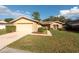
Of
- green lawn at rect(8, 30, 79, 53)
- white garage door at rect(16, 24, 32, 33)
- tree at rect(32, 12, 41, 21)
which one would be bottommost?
green lawn at rect(8, 30, 79, 53)

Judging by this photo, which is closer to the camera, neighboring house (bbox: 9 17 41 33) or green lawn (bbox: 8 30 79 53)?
green lawn (bbox: 8 30 79 53)

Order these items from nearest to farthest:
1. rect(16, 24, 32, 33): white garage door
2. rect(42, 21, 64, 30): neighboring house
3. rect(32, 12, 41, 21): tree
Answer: rect(32, 12, 41, 21): tree → rect(42, 21, 64, 30): neighboring house → rect(16, 24, 32, 33): white garage door

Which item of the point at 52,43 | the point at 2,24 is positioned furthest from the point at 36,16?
the point at 2,24

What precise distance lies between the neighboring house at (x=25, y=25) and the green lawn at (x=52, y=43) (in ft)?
0.73

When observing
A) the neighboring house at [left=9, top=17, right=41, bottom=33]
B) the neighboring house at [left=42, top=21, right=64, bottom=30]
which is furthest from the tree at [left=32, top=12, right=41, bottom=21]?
the neighboring house at [left=42, top=21, right=64, bottom=30]

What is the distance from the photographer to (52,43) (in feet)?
17.1

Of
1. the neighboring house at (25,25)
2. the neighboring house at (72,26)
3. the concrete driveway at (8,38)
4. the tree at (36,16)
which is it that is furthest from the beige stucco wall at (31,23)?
the neighboring house at (72,26)

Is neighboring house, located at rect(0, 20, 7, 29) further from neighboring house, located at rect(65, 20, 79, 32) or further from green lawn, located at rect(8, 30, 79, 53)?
neighboring house, located at rect(65, 20, 79, 32)

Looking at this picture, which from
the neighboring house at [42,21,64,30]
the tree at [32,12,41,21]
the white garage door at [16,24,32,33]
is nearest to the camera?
the tree at [32,12,41,21]

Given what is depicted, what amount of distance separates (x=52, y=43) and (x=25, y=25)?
2.79 feet

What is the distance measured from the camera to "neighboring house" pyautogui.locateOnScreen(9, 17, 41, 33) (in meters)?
5.32

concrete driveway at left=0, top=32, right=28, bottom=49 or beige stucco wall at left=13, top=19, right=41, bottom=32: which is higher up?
beige stucco wall at left=13, top=19, right=41, bottom=32

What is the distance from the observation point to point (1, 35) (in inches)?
206

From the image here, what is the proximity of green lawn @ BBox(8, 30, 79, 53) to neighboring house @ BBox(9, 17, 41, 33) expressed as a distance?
22 cm
